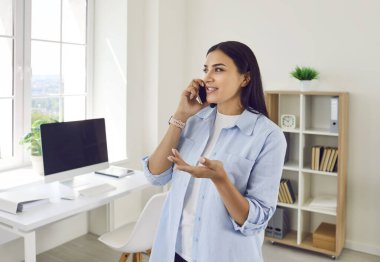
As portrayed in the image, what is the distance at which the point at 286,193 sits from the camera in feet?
11.8

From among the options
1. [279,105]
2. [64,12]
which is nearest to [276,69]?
[279,105]

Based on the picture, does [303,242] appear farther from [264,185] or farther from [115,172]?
[264,185]

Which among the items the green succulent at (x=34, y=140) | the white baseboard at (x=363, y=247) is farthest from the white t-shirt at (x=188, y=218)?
the white baseboard at (x=363, y=247)

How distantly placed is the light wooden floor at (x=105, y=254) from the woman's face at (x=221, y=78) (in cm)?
220

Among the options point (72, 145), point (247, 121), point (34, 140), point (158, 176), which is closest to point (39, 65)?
point (34, 140)

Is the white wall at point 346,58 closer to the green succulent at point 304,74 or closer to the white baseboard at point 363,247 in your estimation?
the white baseboard at point 363,247

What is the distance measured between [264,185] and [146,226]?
120 centimetres

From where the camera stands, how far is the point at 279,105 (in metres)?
3.84

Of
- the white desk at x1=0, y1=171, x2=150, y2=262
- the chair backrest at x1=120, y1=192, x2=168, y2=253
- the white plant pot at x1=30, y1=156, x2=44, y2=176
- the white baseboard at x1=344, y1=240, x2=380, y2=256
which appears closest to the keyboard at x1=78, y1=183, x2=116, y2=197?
the white desk at x1=0, y1=171, x2=150, y2=262

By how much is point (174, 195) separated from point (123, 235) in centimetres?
124

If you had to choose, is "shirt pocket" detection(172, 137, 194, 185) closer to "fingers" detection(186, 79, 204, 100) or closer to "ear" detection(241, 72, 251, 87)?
"fingers" detection(186, 79, 204, 100)

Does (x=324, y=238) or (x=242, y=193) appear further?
(x=324, y=238)

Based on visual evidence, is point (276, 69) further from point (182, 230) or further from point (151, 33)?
point (182, 230)

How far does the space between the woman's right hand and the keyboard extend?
52.0 inches
